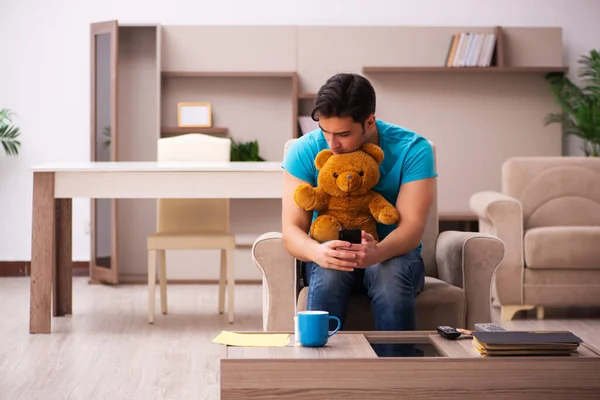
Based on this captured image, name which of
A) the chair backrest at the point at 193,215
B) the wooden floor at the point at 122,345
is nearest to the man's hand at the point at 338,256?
the wooden floor at the point at 122,345

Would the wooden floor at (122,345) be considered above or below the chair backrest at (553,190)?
below

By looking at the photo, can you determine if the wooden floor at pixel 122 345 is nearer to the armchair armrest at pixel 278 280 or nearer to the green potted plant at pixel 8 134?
the armchair armrest at pixel 278 280

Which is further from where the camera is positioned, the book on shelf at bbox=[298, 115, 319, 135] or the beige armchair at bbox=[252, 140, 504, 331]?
the book on shelf at bbox=[298, 115, 319, 135]

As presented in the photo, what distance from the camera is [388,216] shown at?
2.57 meters

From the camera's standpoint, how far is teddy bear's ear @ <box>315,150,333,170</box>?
2594 millimetres

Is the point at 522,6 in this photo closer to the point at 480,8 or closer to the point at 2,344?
the point at 480,8

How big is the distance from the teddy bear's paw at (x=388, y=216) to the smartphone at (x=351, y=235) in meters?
0.13

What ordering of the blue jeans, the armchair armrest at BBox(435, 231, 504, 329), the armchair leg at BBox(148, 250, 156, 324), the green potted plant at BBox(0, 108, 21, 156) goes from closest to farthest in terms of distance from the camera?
the blue jeans → the armchair armrest at BBox(435, 231, 504, 329) → the armchair leg at BBox(148, 250, 156, 324) → the green potted plant at BBox(0, 108, 21, 156)

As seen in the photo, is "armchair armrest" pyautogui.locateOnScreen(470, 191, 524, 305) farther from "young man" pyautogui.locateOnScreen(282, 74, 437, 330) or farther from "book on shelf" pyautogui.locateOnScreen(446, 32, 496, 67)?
"young man" pyautogui.locateOnScreen(282, 74, 437, 330)

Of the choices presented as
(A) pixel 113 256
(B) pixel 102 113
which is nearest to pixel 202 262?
(A) pixel 113 256

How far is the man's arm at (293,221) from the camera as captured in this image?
2.62m

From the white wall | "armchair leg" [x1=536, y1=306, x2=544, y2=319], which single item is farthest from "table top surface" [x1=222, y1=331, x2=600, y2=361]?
the white wall

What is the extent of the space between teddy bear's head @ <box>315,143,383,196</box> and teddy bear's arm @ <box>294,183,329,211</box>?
0.11 feet

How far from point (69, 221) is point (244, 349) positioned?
2591mm
